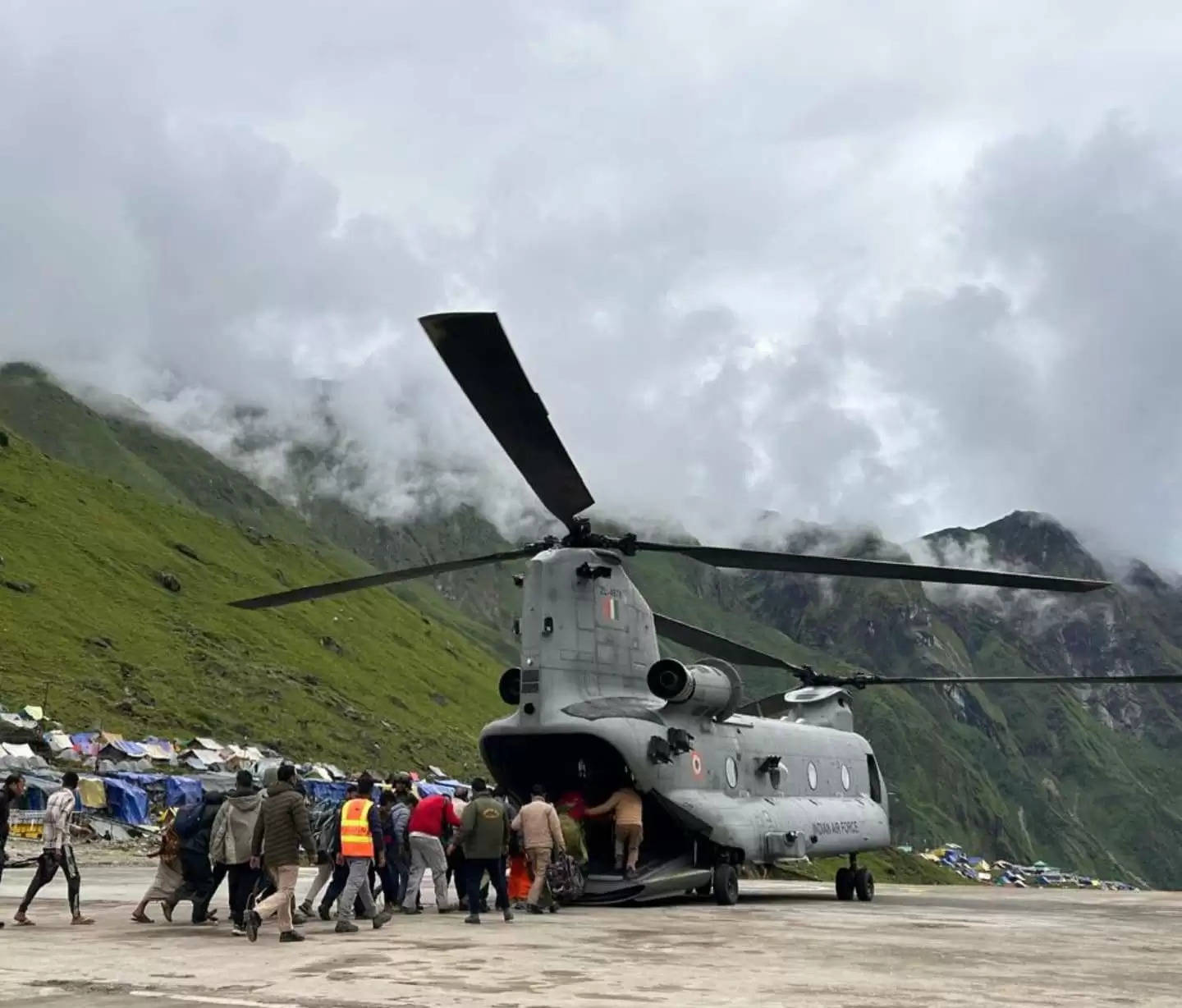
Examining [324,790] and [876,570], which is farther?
[324,790]

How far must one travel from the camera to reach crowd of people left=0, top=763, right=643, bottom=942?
52.4 ft

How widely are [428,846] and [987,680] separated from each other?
1297 centimetres

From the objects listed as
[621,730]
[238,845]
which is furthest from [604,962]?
[621,730]

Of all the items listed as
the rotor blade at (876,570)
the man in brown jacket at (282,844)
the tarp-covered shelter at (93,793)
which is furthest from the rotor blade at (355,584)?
the tarp-covered shelter at (93,793)

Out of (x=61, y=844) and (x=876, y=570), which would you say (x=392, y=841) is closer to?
(x=61, y=844)

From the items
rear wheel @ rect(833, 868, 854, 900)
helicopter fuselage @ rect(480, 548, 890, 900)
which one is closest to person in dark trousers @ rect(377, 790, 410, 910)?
helicopter fuselage @ rect(480, 548, 890, 900)

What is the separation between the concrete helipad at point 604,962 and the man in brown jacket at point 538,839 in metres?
0.53

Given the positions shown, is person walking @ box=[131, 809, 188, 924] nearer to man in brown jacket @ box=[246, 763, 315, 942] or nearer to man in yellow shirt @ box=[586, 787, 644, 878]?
man in brown jacket @ box=[246, 763, 315, 942]

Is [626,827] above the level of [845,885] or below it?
above

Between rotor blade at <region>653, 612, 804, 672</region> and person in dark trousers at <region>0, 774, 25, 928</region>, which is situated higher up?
rotor blade at <region>653, 612, 804, 672</region>

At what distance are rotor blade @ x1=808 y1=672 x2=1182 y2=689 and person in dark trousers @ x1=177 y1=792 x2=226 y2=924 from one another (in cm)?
1226

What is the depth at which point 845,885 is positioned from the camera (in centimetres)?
2822

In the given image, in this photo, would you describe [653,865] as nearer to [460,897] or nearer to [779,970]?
[460,897]

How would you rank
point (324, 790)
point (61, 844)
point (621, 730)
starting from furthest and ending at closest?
point (324, 790) → point (621, 730) → point (61, 844)
